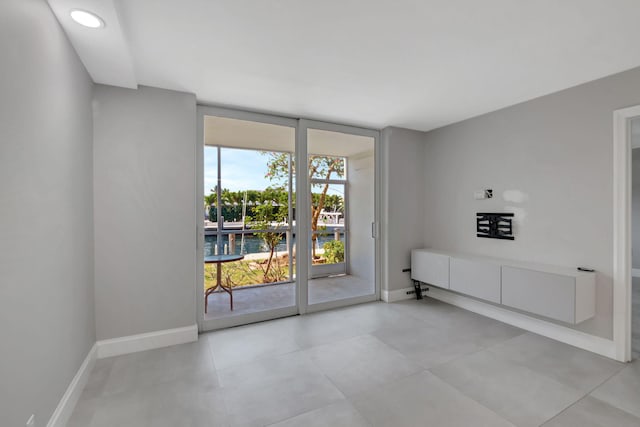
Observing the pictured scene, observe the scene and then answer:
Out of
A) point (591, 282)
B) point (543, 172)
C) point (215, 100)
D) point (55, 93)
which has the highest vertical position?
point (215, 100)

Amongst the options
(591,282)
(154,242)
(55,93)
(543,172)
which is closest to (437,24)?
(543,172)

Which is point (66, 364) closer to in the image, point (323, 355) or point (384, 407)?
point (323, 355)

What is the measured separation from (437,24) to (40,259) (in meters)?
2.86

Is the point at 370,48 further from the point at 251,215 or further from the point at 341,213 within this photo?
the point at 341,213

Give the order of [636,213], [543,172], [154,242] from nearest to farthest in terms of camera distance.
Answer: [154,242]
[543,172]
[636,213]

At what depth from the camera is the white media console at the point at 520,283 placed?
2.64 metres

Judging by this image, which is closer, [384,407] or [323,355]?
[384,407]

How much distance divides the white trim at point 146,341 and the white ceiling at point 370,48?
2431mm

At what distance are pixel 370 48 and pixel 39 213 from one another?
245 centimetres

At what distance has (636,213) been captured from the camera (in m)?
5.76

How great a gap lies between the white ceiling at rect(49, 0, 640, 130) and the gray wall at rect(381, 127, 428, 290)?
1.11 metres

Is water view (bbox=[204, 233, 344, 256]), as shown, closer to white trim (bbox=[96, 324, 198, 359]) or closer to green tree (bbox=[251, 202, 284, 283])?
green tree (bbox=[251, 202, 284, 283])

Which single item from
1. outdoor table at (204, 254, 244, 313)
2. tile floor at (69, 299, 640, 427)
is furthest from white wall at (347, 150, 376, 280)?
outdoor table at (204, 254, 244, 313)

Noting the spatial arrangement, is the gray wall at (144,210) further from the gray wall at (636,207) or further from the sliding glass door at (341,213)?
the gray wall at (636,207)
